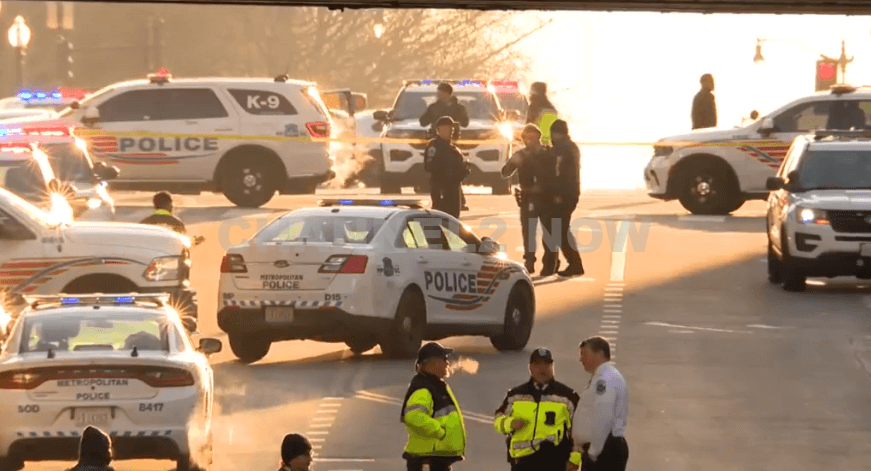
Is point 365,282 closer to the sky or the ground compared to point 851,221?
closer to the ground

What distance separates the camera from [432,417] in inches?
489

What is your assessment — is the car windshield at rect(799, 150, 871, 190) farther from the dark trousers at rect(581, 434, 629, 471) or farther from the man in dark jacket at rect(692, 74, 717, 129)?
the dark trousers at rect(581, 434, 629, 471)

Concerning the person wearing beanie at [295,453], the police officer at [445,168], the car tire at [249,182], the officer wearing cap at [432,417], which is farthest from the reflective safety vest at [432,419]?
the car tire at [249,182]

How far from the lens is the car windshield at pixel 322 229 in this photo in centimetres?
2084

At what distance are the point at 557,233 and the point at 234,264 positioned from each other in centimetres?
741

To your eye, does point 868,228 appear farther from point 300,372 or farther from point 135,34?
point 135,34

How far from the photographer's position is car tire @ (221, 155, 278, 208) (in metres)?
35.5

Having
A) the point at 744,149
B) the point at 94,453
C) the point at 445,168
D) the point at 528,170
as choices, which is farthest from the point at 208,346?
the point at 744,149

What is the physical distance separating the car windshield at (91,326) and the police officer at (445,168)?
11453 mm

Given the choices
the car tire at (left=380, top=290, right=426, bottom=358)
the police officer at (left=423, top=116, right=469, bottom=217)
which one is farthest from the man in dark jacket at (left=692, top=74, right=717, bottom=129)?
the car tire at (left=380, top=290, right=426, bottom=358)

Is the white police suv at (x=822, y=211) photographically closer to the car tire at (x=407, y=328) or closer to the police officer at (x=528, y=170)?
the police officer at (x=528, y=170)

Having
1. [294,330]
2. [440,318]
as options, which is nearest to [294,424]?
[294,330]

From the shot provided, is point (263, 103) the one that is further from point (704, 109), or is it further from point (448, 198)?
point (448, 198)

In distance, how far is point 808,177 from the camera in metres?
26.8
